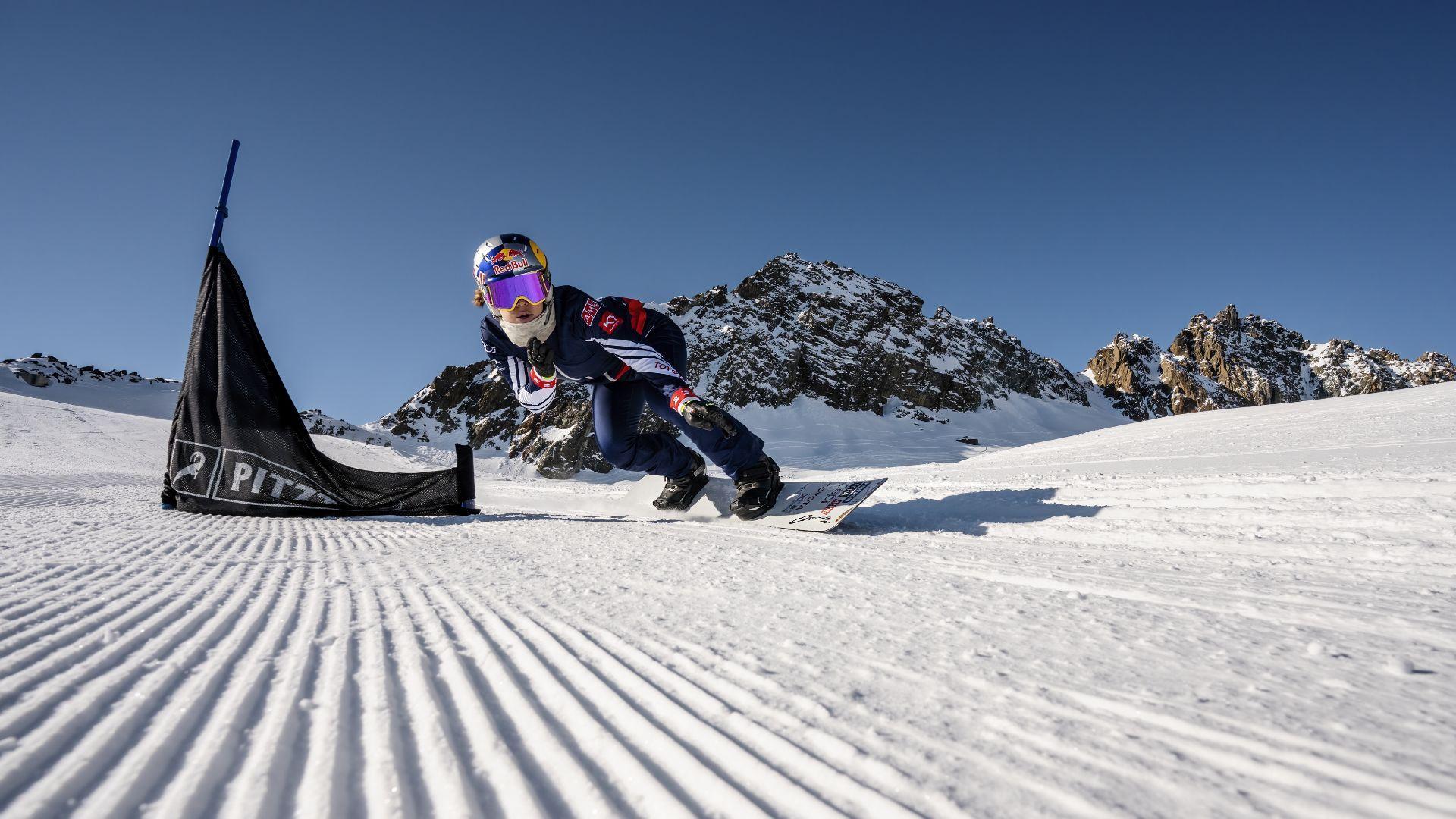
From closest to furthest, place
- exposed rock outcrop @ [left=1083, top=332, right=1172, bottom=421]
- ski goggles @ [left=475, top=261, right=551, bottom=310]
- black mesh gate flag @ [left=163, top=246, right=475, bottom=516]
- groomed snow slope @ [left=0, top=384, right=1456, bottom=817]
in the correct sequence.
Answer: groomed snow slope @ [left=0, top=384, right=1456, bottom=817] < ski goggles @ [left=475, top=261, right=551, bottom=310] < black mesh gate flag @ [left=163, top=246, right=475, bottom=516] < exposed rock outcrop @ [left=1083, top=332, right=1172, bottom=421]

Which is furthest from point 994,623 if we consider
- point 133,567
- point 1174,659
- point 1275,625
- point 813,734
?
point 133,567

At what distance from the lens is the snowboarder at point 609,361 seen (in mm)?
3820

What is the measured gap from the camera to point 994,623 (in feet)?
4.55

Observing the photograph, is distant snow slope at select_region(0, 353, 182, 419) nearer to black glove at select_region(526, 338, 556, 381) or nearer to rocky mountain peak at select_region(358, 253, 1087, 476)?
rocky mountain peak at select_region(358, 253, 1087, 476)

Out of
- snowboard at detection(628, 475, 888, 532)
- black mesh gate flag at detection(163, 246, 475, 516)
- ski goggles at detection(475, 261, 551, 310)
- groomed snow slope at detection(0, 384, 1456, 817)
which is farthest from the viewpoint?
black mesh gate flag at detection(163, 246, 475, 516)

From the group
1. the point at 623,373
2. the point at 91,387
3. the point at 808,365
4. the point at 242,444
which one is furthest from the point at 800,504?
the point at 91,387

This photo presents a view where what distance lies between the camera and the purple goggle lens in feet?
12.5

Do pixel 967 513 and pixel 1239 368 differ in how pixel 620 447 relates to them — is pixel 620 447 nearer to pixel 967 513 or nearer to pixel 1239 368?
pixel 967 513

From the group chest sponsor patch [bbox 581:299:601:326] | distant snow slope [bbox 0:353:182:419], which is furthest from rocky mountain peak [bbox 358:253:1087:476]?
chest sponsor patch [bbox 581:299:601:326]

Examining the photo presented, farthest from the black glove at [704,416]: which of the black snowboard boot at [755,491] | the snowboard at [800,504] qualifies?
the snowboard at [800,504]

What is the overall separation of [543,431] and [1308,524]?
1428 inches

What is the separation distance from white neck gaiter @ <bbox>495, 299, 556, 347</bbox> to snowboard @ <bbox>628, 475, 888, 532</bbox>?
1628 millimetres

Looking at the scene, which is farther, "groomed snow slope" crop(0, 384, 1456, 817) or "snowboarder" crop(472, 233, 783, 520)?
"snowboarder" crop(472, 233, 783, 520)

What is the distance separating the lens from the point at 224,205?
17.3 feet
